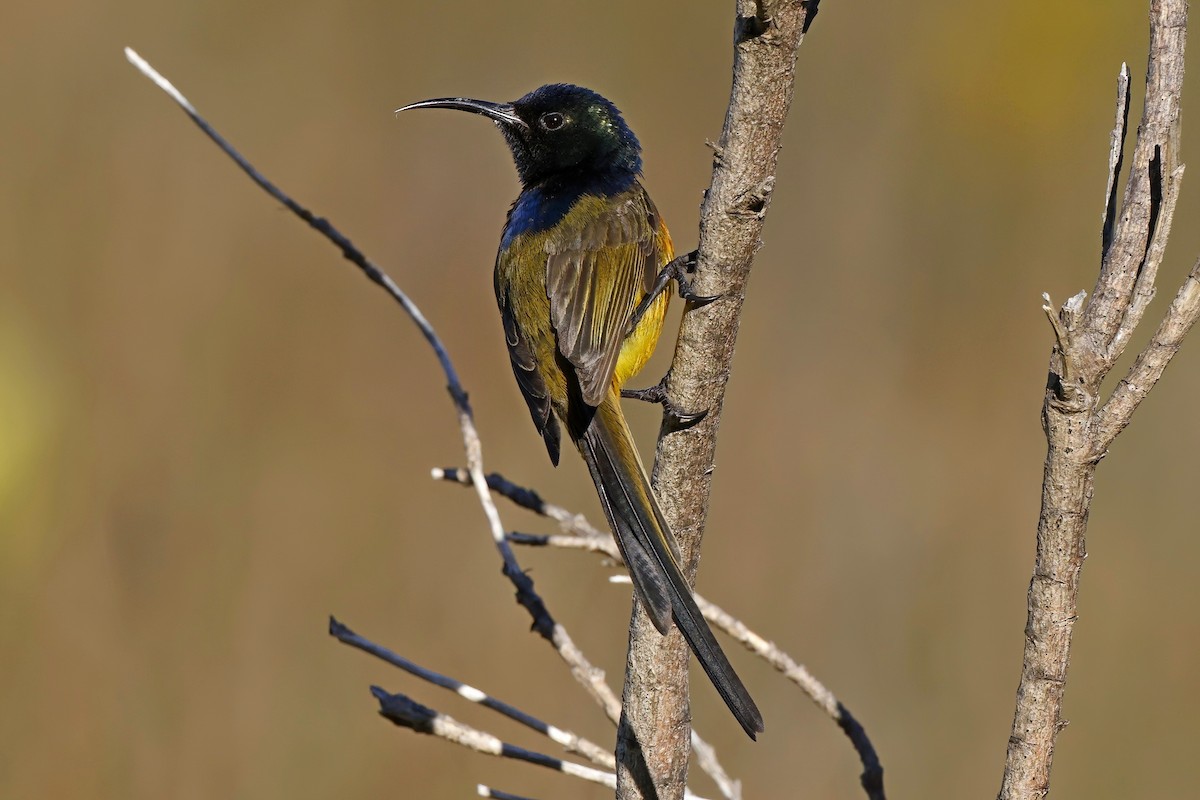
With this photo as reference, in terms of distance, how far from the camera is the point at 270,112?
605 centimetres

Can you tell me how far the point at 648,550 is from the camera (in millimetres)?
1972

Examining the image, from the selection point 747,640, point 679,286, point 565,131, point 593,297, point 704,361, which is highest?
point 565,131

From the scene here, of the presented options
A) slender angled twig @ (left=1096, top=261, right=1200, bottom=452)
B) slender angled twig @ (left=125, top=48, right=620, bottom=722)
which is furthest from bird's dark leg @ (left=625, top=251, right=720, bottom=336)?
slender angled twig @ (left=1096, top=261, right=1200, bottom=452)

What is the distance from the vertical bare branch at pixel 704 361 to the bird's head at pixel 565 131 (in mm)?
1691

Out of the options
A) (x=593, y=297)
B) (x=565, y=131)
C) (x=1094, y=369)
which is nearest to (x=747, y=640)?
(x=1094, y=369)

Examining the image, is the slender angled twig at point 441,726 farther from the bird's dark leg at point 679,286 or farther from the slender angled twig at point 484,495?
the bird's dark leg at point 679,286

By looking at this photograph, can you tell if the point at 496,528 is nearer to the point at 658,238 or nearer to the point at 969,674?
the point at 658,238

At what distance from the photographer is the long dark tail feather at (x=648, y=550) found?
1.78 meters

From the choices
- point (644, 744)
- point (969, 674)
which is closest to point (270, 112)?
point (969, 674)

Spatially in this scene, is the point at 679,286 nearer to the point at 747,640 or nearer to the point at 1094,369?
the point at 747,640

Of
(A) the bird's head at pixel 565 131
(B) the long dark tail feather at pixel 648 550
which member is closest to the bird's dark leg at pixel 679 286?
(B) the long dark tail feather at pixel 648 550

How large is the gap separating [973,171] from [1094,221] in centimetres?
72

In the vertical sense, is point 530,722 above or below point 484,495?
below

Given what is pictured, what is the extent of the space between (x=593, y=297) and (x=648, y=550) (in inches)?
37.9
